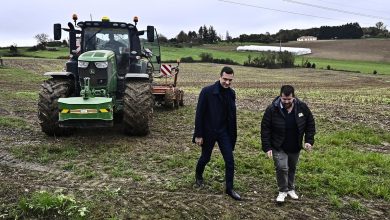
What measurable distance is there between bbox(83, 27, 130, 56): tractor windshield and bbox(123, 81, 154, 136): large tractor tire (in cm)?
180

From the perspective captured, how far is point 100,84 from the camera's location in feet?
33.0

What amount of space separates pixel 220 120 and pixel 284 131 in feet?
2.95

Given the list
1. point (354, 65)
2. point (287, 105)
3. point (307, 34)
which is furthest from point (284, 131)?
point (307, 34)

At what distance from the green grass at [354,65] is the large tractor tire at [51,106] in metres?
46.4

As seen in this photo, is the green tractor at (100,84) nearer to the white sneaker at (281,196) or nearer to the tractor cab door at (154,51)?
the tractor cab door at (154,51)

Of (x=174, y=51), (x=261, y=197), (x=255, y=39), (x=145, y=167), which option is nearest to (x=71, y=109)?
(x=145, y=167)

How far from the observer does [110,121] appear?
922cm

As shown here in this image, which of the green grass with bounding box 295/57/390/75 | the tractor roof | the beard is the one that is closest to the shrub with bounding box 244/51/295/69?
the green grass with bounding box 295/57/390/75

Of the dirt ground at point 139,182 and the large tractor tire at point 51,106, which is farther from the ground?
the large tractor tire at point 51,106

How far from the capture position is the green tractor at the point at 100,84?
30.0ft

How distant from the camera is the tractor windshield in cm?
1155

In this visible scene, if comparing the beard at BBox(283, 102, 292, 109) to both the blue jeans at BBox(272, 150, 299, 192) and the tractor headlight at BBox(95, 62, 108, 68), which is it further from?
the tractor headlight at BBox(95, 62, 108, 68)

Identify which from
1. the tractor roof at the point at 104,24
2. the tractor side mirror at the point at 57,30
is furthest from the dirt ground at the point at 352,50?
the tractor side mirror at the point at 57,30

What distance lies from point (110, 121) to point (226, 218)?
417cm
